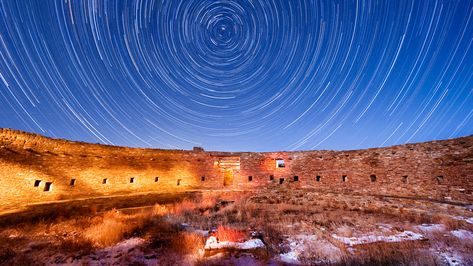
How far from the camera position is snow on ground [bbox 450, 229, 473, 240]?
7.20 meters

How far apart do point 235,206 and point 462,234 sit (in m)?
10.6

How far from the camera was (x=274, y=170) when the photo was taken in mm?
20031

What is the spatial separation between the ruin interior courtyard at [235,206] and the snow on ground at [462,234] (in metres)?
0.04

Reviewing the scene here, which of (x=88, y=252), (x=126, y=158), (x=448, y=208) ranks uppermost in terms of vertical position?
(x=126, y=158)

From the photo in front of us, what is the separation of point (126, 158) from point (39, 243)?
9971 millimetres

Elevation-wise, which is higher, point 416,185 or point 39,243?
point 416,185

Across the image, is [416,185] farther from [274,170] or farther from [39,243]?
[39,243]

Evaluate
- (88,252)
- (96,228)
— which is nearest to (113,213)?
(96,228)

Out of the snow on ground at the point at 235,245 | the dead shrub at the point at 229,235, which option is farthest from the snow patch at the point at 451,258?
the dead shrub at the point at 229,235

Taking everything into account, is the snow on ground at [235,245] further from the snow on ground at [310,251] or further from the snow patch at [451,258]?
the snow patch at [451,258]

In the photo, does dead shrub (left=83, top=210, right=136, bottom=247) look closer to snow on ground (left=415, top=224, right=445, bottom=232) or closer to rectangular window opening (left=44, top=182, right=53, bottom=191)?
rectangular window opening (left=44, top=182, right=53, bottom=191)

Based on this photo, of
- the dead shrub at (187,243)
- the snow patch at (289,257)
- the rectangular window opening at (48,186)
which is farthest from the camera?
the rectangular window opening at (48,186)

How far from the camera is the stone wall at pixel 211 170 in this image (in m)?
11.5

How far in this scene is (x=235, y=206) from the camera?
14.0 meters
